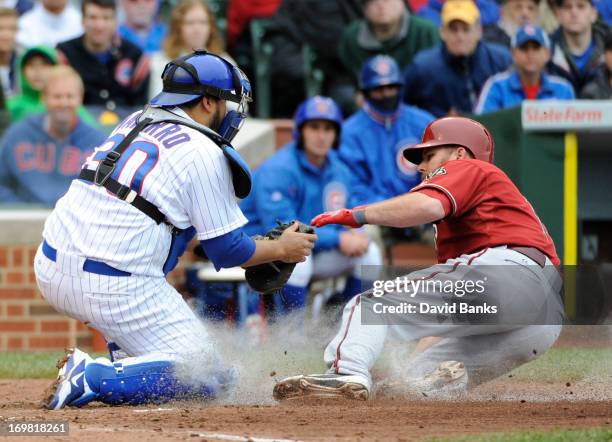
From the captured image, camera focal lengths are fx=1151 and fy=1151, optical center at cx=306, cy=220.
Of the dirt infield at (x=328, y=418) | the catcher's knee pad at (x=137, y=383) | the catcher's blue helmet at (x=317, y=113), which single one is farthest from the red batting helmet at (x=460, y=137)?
the catcher's blue helmet at (x=317, y=113)

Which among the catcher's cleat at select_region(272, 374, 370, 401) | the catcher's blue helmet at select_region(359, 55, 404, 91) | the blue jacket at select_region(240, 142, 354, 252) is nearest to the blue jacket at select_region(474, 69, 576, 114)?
the catcher's blue helmet at select_region(359, 55, 404, 91)

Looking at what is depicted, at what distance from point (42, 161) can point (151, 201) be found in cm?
453

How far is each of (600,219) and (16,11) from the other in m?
6.20

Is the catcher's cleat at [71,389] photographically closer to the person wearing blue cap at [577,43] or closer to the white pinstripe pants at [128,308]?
the white pinstripe pants at [128,308]

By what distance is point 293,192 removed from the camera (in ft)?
31.1

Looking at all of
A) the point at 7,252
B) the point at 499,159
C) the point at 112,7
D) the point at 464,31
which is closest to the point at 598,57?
the point at 464,31

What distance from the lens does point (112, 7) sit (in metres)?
11.0

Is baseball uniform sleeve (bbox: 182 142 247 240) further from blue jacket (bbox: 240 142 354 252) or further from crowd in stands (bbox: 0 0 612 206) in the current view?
crowd in stands (bbox: 0 0 612 206)

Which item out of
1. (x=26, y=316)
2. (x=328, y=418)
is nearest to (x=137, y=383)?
(x=328, y=418)

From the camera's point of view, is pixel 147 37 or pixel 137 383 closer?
pixel 137 383

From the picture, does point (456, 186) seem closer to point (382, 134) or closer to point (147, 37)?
point (382, 134)

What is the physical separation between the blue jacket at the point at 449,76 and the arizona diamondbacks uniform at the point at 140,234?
5.39 m

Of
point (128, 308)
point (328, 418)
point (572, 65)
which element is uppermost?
point (572, 65)

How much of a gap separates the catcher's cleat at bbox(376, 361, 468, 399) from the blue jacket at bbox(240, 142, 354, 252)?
3.28 meters
